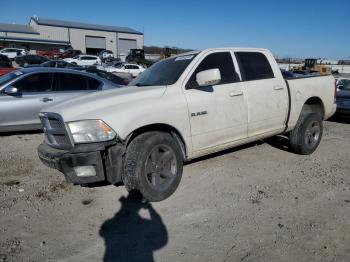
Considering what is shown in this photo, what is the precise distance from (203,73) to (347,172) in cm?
292

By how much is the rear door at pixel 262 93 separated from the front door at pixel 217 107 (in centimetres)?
18

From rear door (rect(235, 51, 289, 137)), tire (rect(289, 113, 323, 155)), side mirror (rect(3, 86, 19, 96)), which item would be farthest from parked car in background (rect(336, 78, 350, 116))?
side mirror (rect(3, 86, 19, 96))

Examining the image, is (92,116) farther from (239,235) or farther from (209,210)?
(239,235)

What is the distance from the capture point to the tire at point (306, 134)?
18.9ft

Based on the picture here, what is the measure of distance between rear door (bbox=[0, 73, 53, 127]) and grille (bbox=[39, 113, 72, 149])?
303 centimetres

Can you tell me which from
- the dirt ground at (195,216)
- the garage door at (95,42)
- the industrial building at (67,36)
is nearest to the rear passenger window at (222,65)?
the dirt ground at (195,216)

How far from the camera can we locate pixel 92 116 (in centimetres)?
366

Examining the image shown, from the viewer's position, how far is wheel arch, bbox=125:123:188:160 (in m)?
4.00

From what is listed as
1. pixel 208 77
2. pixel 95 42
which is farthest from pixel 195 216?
pixel 95 42

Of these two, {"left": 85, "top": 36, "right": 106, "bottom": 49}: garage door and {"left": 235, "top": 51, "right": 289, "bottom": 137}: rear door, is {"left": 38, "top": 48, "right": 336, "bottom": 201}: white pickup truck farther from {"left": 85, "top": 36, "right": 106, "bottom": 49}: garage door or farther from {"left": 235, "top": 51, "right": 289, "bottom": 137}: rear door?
{"left": 85, "top": 36, "right": 106, "bottom": 49}: garage door

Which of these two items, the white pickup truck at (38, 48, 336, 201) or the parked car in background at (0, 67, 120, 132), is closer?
the white pickup truck at (38, 48, 336, 201)

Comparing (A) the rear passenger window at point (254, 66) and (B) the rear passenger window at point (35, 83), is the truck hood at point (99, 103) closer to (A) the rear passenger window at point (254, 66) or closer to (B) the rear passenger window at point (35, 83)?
(A) the rear passenger window at point (254, 66)

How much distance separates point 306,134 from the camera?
588cm

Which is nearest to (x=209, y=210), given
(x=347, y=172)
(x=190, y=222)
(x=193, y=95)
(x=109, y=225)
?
(x=190, y=222)
